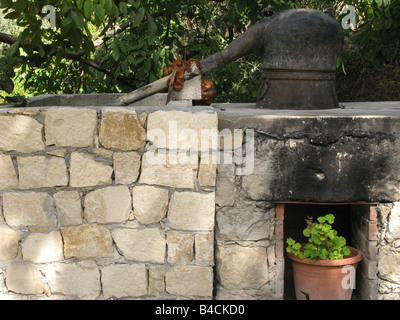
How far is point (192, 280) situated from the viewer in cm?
283

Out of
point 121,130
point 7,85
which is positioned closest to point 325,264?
point 121,130

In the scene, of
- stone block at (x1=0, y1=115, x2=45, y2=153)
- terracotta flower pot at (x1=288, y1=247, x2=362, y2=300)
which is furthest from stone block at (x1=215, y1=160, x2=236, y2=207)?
stone block at (x1=0, y1=115, x2=45, y2=153)

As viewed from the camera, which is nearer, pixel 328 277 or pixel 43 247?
pixel 43 247

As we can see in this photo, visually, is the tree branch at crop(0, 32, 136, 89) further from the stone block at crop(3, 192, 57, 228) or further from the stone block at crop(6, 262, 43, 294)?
the stone block at crop(6, 262, 43, 294)

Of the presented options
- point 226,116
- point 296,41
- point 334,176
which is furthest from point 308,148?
point 296,41

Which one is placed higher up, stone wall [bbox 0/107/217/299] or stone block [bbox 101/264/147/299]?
stone wall [bbox 0/107/217/299]

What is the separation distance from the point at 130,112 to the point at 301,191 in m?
1.09

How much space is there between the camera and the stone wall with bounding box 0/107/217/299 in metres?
2.71

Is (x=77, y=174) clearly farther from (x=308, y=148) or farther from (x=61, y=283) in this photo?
(x=308, y=148)

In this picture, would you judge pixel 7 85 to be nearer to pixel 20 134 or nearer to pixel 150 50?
pixel 150 50

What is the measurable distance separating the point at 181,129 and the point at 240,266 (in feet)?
2.98

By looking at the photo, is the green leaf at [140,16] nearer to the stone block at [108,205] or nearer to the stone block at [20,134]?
the stone block at [20,134]

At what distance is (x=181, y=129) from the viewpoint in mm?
2701

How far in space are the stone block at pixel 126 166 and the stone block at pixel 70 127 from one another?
0.59 feet
